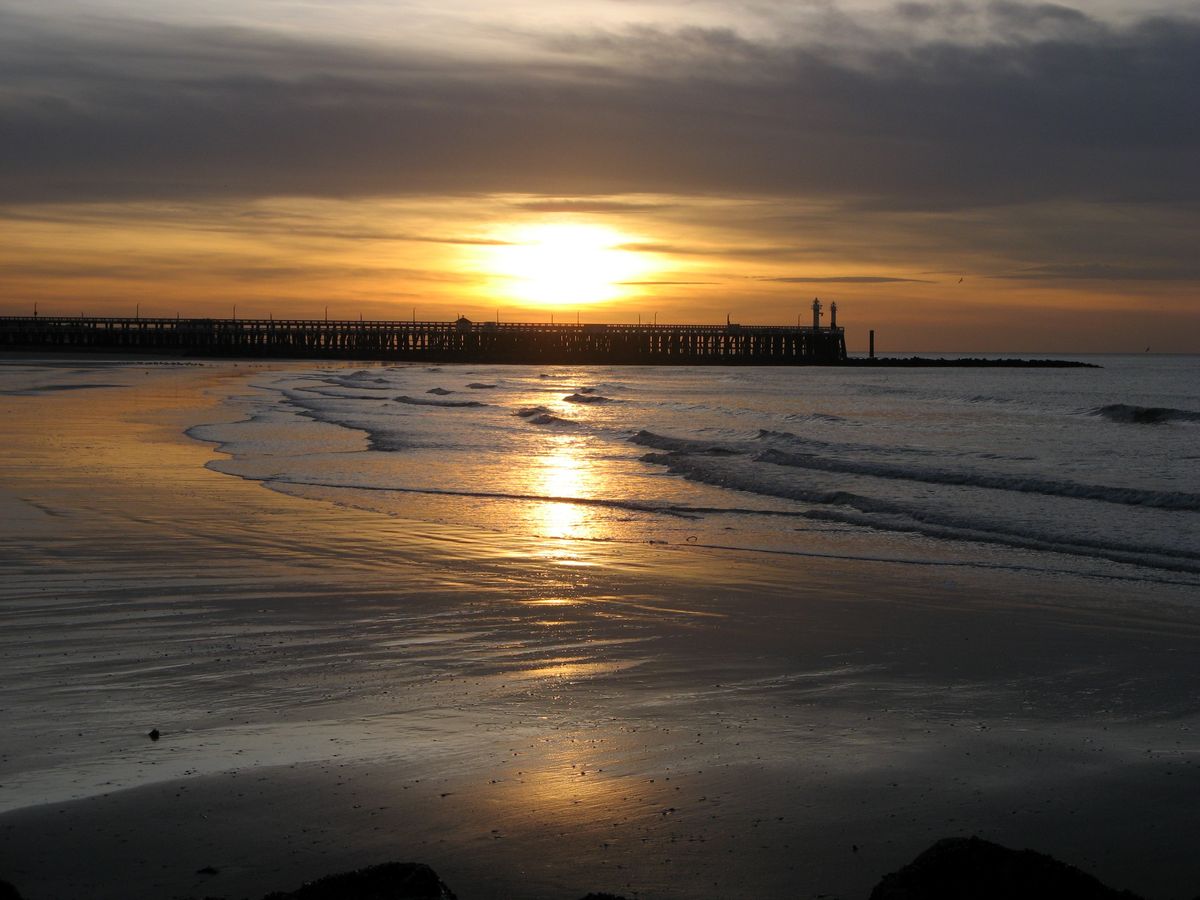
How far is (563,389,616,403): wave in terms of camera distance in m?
47.7

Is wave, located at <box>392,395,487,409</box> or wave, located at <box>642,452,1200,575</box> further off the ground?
wave, located at <box>392,395,487,409</box>

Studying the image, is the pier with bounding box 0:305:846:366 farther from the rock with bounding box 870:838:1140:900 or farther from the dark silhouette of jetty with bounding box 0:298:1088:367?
the rock with bounding box 870:838:1140:900

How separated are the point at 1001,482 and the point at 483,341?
117761 millimetres

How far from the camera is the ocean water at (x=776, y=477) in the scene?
12.6m

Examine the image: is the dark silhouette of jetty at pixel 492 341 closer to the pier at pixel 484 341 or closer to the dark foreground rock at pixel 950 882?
the pier at pixel 484 341

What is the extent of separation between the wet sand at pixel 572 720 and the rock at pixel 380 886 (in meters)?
0.47

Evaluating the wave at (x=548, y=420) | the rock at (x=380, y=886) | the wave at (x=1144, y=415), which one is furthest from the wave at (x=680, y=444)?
the rock at (x=380, y=886)

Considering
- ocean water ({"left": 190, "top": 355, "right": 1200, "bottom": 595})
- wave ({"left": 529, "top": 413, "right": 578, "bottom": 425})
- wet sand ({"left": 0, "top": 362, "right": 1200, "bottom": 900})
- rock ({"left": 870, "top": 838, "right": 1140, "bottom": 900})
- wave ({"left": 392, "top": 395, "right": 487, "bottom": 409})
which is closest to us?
rock ({"left": 870, "top": 838, "right": 1140, "bottom": 900})

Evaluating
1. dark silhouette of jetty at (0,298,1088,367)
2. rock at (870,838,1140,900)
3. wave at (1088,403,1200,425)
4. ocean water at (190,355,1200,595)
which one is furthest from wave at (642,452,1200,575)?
dark silhouette of jetty at (0,298,1088,367)

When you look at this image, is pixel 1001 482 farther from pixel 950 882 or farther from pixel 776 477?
pixel 950 882

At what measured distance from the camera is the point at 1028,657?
7500 millimetres

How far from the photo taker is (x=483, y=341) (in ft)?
437

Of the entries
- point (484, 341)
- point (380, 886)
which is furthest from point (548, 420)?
point (484, 341)

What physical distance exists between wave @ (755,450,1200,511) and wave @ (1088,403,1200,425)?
773 inches
